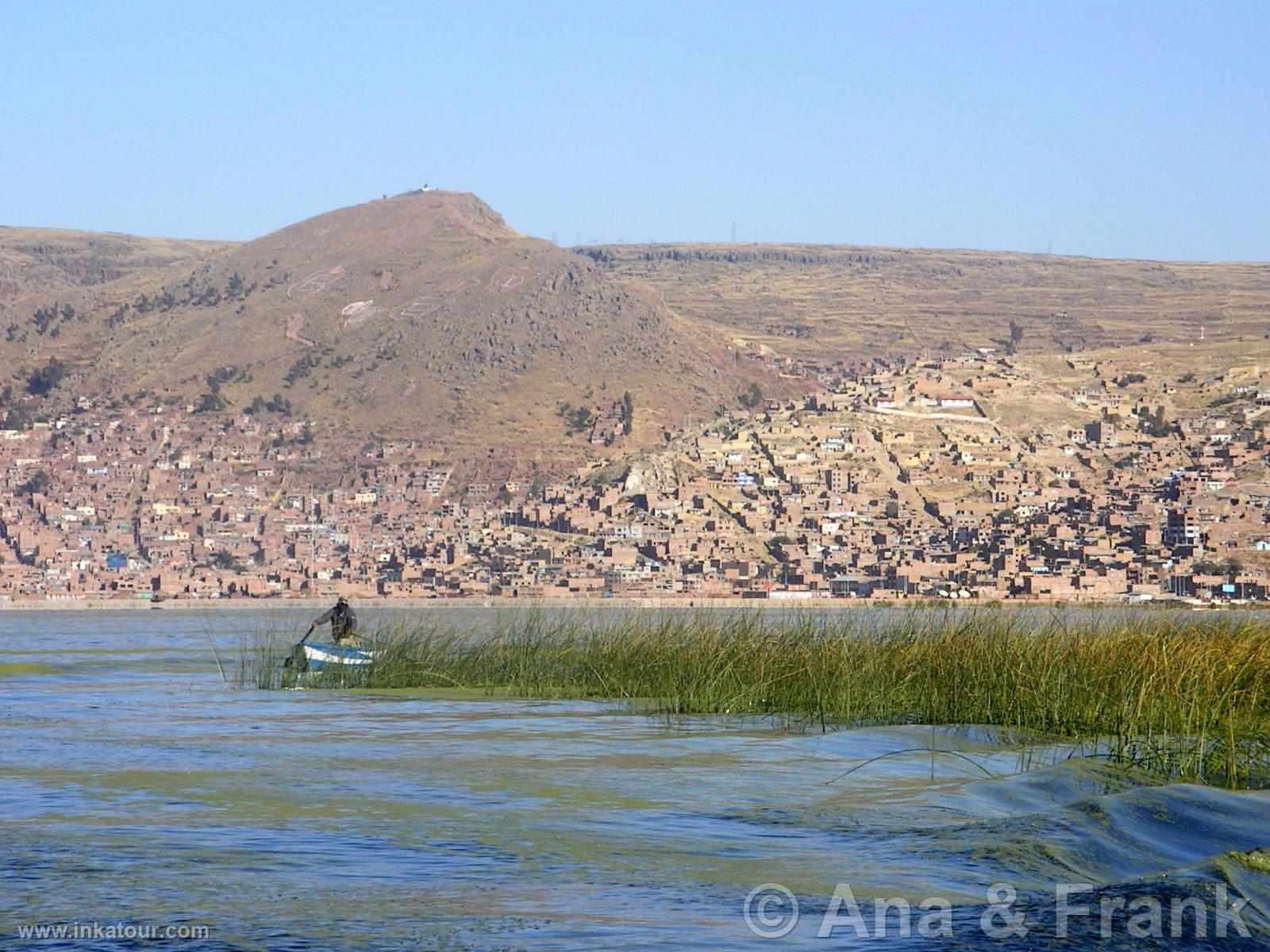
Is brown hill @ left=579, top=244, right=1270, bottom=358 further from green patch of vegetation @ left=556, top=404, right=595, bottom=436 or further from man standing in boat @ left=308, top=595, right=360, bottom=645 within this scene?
man standing in boat @ left=308, top=595, right=360, bottom=645

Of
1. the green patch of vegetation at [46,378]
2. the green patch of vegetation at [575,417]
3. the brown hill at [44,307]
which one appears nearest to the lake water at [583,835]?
the green patch of vegetation at [575,417]

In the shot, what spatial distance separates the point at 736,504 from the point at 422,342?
46.3 m

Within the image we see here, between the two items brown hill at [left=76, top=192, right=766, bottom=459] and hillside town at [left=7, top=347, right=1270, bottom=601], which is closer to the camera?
hillside town at [left=7, top=347, right=1270, bottom=601]

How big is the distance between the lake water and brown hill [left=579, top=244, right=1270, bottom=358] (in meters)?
143

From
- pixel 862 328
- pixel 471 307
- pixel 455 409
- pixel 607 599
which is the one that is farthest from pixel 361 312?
pixel 607 599

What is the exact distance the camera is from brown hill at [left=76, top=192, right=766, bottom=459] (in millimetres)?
131375

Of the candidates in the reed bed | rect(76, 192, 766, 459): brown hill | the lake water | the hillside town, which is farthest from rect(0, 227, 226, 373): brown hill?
the lake water

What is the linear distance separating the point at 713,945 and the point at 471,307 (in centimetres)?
14118

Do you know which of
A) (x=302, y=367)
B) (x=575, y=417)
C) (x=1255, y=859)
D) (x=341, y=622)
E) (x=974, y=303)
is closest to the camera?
(x=1255, y=859)

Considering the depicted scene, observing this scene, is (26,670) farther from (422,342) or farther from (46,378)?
(46,378)

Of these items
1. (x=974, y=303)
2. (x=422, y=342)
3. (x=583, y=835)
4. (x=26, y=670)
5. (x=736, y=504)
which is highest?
(x=974, y=303)

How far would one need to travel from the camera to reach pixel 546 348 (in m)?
141

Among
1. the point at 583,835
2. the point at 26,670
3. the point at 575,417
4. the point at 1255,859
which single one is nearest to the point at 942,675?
the point at 583,835

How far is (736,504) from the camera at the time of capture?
105000 mm
